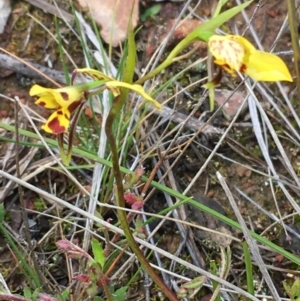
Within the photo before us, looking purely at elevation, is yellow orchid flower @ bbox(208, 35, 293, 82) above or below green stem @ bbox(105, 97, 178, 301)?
above

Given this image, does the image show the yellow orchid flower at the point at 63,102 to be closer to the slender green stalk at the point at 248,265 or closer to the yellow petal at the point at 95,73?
the yellow petal at the point at 95,73

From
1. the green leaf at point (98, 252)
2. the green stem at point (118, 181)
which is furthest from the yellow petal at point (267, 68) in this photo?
the green leaf at point (98, 252)

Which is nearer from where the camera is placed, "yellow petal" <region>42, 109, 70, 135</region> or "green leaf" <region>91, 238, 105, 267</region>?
"yellow petal" <region>42, 109, 70, 135</region>

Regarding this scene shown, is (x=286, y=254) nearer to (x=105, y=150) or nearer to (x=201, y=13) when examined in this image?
(x=105, y=150)

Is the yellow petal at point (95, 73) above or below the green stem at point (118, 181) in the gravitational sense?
above

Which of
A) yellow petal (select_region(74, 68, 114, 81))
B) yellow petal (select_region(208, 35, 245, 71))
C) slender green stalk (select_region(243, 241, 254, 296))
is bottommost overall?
slender green stalk (select_region(243, 241, 254, 296))

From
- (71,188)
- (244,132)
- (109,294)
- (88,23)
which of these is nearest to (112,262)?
(109,294)

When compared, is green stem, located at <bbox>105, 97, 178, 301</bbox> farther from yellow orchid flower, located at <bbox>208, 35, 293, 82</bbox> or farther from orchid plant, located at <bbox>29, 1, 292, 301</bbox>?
yellow orchid flower, located at <bbox>208, 35, 293, 82</bbox>

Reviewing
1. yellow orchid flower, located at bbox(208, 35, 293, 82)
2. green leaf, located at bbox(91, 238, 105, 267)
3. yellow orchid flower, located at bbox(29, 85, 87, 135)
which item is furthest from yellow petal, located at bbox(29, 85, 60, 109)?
green leaf, located at bbox(91, 238, 105, 267)

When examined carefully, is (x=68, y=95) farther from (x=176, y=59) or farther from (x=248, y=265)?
(x=248, y=265)
